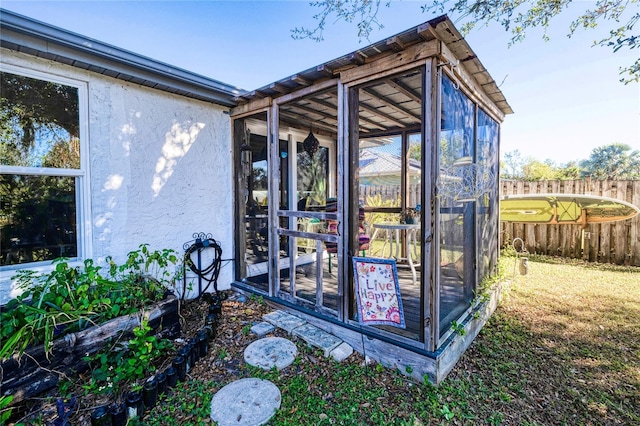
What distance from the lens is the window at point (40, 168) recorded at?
2.47m

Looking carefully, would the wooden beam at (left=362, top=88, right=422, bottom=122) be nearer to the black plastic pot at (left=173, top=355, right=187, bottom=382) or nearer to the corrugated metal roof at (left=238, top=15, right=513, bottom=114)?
the corrugated metal roof at (left=238, top=15, right=513, bottom=114)

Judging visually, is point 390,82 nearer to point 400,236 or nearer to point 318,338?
point 318,338

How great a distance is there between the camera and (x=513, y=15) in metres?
3.80

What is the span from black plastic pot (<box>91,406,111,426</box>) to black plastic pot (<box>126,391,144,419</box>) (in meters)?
0.13

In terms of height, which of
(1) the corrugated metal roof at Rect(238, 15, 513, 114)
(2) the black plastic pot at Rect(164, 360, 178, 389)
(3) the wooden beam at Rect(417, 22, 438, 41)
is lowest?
(2) the black plastic pot at Rect(164, 360, 178, 389)

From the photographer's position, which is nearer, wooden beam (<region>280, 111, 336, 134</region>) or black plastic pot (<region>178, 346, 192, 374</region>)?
black plastic pot (<region>178, 346, 192, 374</region>)

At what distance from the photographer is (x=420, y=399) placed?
213 centimetres

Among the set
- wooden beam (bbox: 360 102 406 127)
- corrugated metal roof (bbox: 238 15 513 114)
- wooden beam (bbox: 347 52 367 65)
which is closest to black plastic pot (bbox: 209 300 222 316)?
corrugated metal roof (bbox: 238 15 513 114)

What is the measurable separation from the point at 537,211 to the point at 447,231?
17.8 feet

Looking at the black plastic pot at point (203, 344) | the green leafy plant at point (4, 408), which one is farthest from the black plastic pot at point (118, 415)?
the black plastic pot at point (203, 344)

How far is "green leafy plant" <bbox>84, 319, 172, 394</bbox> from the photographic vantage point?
2154 millimetres

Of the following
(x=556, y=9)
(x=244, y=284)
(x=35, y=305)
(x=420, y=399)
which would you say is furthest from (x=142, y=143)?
(x=556, y=9)

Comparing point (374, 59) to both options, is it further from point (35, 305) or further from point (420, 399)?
point (35, 305)

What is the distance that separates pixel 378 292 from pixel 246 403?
1319 millimetres
